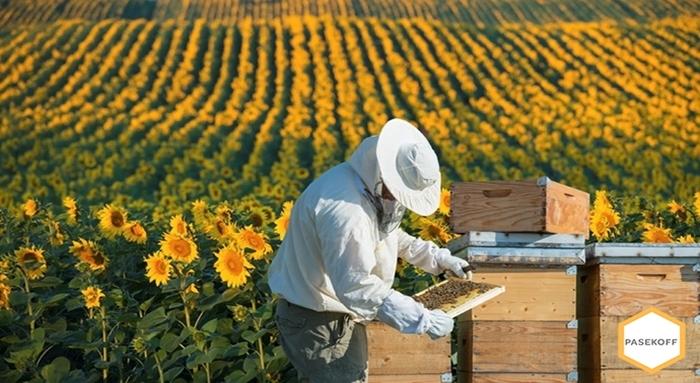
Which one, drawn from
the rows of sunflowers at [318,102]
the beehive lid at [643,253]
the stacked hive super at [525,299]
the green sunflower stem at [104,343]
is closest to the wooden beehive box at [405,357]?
the stacked hive super at [525,299]

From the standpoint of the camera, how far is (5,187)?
463 inches

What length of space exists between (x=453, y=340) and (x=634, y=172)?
697cm

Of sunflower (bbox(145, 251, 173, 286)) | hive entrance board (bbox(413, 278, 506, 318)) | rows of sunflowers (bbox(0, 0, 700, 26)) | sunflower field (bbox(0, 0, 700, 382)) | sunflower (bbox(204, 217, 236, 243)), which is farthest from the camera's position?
rows of sunflowers (bbox(0, 0, 700, 26))

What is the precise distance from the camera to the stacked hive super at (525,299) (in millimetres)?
4559

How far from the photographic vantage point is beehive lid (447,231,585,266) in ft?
14.9

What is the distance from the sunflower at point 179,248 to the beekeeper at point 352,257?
1.15 metres

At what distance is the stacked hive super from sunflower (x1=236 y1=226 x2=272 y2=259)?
1102 millimetres

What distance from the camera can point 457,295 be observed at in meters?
4.16

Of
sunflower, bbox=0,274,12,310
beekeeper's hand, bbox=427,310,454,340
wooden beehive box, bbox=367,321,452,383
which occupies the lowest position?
wooden beehive box, bbox=367,321,452,383

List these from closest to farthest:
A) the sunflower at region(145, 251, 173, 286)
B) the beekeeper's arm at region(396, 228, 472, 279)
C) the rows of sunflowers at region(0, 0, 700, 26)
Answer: the beekeeper's arm at region(396, 228, 472, 279) < the sunflower at region(145, 251, 173, 286) < the rows of sunflowers at region(0, 0, 700, 26)

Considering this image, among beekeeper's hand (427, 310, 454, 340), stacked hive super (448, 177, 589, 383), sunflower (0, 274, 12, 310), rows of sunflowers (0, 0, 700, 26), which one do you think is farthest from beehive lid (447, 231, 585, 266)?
rows of sunflowers (0, 0, 700, 26)

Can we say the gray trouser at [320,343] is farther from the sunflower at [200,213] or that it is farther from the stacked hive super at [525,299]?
the sunflower at [200,213]

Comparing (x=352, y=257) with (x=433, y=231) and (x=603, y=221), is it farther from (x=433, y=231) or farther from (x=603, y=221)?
(x=603, y=221)

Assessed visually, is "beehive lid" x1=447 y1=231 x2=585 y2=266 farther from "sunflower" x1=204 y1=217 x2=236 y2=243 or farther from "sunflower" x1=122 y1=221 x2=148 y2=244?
"sunflower" x1=122 y1=221 x2=148 y2=244
